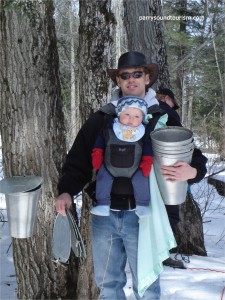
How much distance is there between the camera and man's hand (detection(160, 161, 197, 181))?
8.02 feet

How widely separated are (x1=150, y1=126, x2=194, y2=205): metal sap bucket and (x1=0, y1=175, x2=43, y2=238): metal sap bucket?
2.60 ft

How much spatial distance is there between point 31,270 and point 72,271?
334 millimetres

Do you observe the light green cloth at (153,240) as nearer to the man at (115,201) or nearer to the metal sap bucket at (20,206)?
the man at (115,201)

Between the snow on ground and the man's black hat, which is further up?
the man's black hat

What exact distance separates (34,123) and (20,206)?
768 millimetres

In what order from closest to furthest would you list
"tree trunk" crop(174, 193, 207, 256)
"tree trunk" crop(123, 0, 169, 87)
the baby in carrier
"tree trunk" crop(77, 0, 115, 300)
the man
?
the baby in carrier, the man, "tree trunk" crop(77, 0, 115, 300), "tree trunk" crop(123, 0, 169, 87), "tree trunk" crop(174, 193, 207, 256)

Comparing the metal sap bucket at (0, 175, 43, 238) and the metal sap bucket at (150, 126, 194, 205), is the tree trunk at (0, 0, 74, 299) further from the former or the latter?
the metal sap bucket at (150, 126, 194, 205)

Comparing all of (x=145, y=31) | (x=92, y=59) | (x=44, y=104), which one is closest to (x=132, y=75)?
(x=92, y=59)

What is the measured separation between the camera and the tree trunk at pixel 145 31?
497 centimetres

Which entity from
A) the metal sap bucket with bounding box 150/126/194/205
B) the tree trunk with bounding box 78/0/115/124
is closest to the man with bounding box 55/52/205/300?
the metal sap bucket with bounding box 150/126/194/205

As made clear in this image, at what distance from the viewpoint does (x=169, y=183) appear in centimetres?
252

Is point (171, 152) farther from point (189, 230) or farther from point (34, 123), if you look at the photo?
point (189, 230)

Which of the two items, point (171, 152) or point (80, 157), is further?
point (80, 157)

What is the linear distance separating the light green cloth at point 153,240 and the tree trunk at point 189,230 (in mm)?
2718
